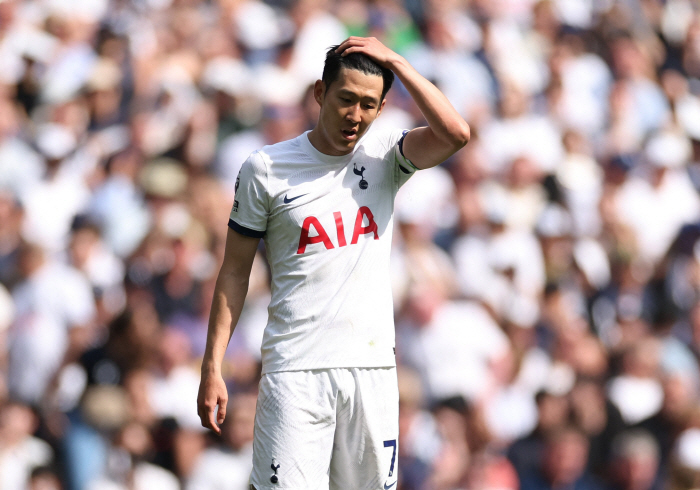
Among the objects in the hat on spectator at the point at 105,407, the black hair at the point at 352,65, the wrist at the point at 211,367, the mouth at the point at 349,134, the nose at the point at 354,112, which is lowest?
the hat on spectator at the point at 105,407

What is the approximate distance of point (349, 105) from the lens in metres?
3.34

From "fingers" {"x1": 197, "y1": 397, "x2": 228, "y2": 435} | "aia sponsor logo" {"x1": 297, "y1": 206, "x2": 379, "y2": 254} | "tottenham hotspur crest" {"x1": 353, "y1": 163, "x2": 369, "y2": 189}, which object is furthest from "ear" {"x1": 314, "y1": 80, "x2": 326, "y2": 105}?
"fingers" {"x1": 197, "y1": 397, "x2": 228, "y2": 435}

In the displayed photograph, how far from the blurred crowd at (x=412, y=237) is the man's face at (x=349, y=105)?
11.4 ft

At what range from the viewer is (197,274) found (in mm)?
7254

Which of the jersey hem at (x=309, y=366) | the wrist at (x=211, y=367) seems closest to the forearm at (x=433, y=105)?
the jersey hem at (x=309, y=366)

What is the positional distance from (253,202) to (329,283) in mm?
419

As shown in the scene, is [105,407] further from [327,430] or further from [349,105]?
[349,105]

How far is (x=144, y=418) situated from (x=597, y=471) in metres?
3.41

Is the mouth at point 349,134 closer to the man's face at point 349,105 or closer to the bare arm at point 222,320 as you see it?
the man's face at point 349,105

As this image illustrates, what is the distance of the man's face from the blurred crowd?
3479 millimetres

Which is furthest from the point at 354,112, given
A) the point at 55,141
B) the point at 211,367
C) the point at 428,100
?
the point at 55,141

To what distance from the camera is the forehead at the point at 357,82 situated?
10.9 ft

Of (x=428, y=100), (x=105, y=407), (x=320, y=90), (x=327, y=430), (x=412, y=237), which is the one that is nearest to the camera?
(x=428, y=100)

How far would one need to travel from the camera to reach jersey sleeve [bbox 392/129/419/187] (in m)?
3.56
